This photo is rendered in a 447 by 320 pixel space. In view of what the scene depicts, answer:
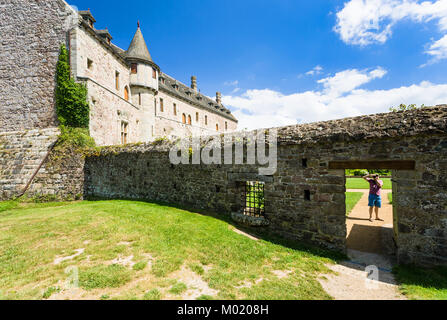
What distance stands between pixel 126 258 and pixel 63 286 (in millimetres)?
1120

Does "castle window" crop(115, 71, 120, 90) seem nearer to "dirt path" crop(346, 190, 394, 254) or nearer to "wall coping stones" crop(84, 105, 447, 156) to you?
"wall coping stones" crop(84, 105, 447, 156)

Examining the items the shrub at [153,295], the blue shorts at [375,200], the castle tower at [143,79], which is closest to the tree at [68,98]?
the castle tower at [143,79]

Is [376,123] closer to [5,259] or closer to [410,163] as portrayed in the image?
[410,163]

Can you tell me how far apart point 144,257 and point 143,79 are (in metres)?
19.0

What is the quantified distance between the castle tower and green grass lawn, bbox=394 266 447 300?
2080cm

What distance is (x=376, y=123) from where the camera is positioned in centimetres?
480

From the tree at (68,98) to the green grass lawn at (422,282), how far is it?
16.8 meters

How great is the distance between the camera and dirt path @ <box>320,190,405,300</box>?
3717 millimetres

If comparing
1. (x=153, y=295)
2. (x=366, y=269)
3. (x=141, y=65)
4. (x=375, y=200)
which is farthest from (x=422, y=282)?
(x=141, y=65)

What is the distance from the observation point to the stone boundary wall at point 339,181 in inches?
171

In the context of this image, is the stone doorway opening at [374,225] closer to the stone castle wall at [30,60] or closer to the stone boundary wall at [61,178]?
the stone boundary wall at [61,178]

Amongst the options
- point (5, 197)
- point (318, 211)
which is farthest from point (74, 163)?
point (318, 211)

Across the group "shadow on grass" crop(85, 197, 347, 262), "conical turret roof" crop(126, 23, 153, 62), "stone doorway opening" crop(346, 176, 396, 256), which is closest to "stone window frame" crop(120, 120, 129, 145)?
"conical turret roof" crop(126, 23, 153, 62)

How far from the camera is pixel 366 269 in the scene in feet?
15.2
